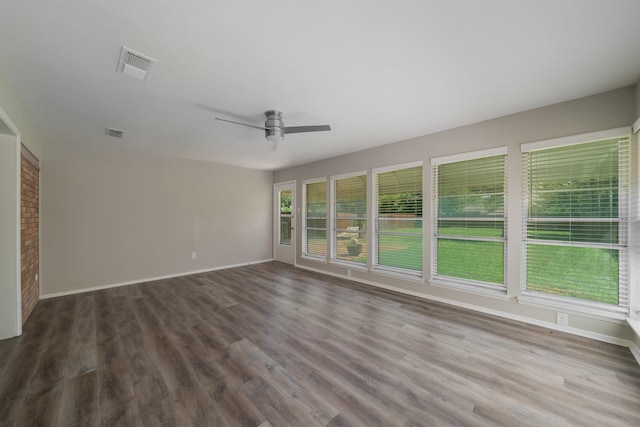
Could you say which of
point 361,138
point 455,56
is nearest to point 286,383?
point 455,56

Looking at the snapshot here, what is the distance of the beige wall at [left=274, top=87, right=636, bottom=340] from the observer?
97.7 inches

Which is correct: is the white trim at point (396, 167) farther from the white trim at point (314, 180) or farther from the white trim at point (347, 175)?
the white trim at point (314, 180)

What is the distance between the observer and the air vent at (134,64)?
185cm

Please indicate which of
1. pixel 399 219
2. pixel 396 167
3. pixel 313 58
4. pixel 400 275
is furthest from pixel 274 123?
pixel 400 275

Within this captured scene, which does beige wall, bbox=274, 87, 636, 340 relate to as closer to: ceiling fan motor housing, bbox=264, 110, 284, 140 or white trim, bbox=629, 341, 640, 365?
white trim, bbox=629, 341, 640, 365

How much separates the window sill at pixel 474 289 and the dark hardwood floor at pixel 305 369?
289mm

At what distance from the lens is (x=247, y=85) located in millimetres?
2312

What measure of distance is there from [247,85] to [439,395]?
3.04m

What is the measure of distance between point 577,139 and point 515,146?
1.74 feet

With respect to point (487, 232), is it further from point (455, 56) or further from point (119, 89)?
point (119, 89)

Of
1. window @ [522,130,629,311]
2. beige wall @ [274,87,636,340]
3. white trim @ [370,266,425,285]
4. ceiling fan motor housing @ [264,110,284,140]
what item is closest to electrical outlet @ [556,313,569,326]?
beige wall @ [274,87,636,340]

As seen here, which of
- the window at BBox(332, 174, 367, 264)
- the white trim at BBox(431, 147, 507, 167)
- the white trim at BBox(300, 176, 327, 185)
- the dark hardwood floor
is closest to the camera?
the dark hardwood floor

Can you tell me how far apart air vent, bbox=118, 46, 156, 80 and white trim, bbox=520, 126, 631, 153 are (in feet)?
13.1

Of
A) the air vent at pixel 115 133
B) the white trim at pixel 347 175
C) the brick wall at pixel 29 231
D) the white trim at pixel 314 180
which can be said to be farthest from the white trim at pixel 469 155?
the brick wall at pixel 29 231
